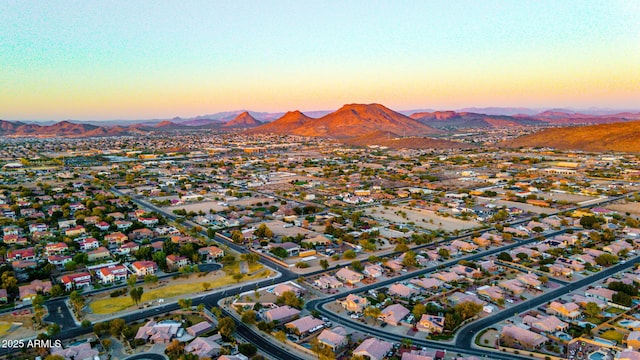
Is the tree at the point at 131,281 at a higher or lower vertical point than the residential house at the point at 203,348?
higher

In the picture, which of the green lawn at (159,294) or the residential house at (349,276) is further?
the residential house at (349,276)

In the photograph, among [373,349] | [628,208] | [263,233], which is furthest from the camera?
[628,208]

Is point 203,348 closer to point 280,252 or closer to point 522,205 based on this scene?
point 280,252

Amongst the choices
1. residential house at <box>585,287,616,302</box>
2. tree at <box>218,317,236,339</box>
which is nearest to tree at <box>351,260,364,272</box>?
tree at <box>218,317,236,339</box>

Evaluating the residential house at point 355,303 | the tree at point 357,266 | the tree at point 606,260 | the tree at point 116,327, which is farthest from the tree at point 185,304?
the tree at point 606,260

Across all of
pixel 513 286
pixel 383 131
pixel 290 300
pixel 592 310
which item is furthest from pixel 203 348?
pixel 383 131

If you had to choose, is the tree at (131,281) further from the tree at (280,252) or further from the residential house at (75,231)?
the residential house at (75,231)

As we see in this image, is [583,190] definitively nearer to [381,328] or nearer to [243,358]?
[381,328]

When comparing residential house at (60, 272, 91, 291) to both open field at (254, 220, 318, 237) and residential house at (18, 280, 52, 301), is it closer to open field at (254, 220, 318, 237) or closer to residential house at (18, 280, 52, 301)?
residential house at (18, 280, 52, 301)
